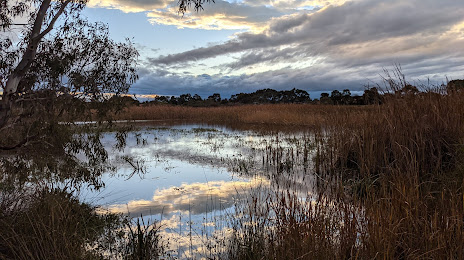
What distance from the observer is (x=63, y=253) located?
3.31m

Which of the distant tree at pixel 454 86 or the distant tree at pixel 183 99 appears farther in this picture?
the distant tree at pixel 183 99

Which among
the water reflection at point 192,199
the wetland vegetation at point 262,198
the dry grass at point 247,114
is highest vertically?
the dry grass at point 247,114

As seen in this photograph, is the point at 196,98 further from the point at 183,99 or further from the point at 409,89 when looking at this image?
the point at 409,89

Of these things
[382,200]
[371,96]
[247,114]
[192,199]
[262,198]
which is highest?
[371,96]

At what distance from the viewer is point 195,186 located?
7633mm

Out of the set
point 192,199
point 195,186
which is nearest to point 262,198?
point 192,199

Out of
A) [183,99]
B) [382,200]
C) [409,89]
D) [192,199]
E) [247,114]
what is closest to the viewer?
[382,200]

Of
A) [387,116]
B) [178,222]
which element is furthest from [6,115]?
[387,116]

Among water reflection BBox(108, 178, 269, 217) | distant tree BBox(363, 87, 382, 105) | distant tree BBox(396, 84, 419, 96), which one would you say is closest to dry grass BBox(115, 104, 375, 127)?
distant tree BBox(363, 87, 382, 105)

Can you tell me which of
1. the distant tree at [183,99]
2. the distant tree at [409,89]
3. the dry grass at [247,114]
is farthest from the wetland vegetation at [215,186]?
the distant tree at [183,99]

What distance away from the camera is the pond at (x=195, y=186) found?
4695mm

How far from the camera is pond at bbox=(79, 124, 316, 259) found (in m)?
4.70

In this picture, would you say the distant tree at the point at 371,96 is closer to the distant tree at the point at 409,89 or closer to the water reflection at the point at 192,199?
the distant tree at the point at 409,89

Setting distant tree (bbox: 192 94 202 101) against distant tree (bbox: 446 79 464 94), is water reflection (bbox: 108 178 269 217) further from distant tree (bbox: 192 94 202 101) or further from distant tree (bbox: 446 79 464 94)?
distant tree (bbox: 192 94 202 101)
